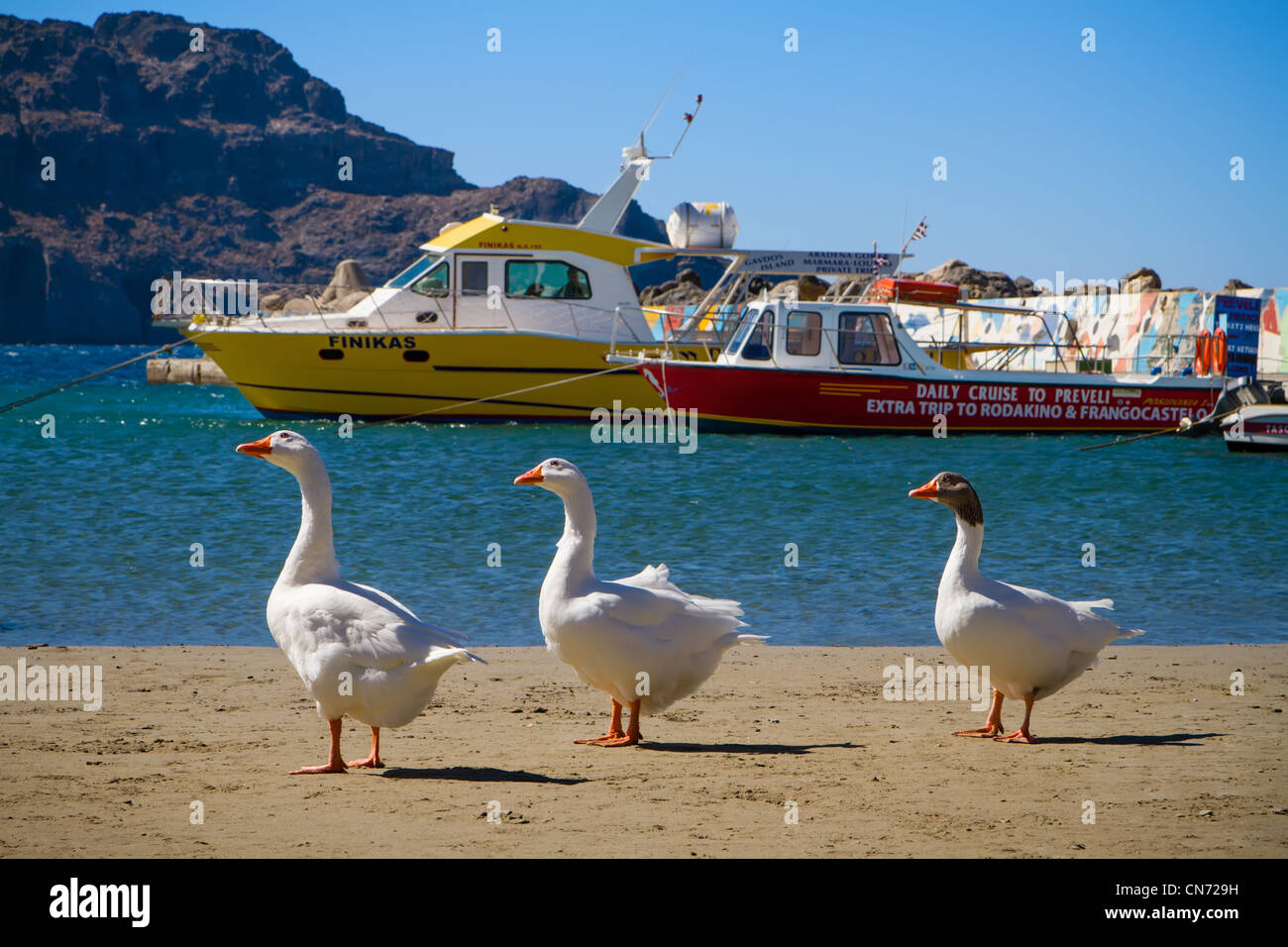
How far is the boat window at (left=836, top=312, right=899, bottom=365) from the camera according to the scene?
2414 centimetres

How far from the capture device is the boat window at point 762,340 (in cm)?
2394

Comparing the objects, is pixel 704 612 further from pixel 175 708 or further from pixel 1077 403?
pixel 1077 403

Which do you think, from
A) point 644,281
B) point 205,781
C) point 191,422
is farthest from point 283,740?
point 644,281

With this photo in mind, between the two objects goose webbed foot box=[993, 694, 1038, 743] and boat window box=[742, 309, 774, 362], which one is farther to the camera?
boat window box=[742, 309, 774, 362]

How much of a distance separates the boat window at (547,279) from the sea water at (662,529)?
9.24 ft

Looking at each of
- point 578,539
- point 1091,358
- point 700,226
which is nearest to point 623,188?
point 700,226

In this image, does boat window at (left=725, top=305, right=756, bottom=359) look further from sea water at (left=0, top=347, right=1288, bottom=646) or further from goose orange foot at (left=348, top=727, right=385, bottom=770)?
goose orange foot at (left=348, top=727, right=385, bottom=770)

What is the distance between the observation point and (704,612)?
6664 millimetres

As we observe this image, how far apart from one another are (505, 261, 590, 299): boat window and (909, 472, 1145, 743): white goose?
20817 mm

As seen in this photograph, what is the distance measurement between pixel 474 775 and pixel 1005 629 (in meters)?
2.63

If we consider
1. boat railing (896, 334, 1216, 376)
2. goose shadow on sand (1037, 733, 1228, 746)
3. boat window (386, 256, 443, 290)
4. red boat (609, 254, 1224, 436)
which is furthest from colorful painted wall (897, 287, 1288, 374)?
goose shadow on sand (1037, 733, 1228, 746)

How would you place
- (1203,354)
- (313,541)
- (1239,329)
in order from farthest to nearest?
1. (1239,329)
2. (1203,354)
3. (313,541)

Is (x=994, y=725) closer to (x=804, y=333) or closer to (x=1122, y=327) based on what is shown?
(x=804, y=333)

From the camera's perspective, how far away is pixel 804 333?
24094 millimetres
